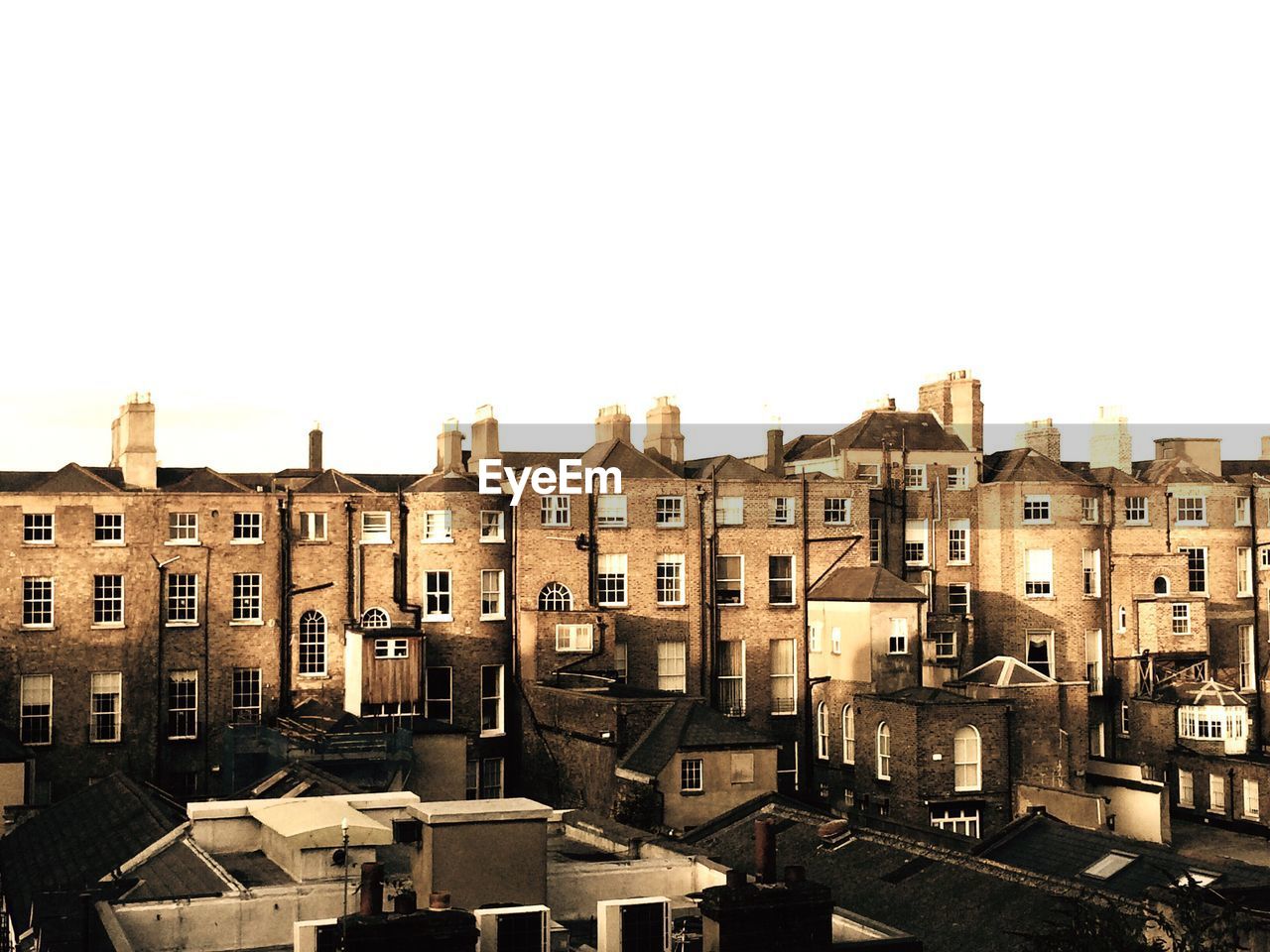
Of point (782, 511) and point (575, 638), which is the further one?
point (782, 511)

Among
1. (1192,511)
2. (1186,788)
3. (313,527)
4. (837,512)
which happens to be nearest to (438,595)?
(313,527)

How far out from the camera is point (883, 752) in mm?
52188

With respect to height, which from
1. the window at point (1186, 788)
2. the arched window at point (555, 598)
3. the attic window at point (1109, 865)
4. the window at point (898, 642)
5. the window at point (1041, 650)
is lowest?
the window at point (1186, 788)

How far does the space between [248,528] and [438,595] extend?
694 centimetres

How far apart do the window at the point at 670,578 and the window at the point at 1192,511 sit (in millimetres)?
21945

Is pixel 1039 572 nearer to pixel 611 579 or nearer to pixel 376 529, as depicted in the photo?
pixel 611 579

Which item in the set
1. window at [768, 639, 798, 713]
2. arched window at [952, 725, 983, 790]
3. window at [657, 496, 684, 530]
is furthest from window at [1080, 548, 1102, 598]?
window at [657, 496, 684, 530]

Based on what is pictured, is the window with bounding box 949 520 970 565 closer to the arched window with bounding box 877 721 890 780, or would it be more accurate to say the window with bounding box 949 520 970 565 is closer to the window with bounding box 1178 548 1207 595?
the window with bounding box 1178 548 1207 595

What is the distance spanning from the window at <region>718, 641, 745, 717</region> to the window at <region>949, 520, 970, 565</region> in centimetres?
1091

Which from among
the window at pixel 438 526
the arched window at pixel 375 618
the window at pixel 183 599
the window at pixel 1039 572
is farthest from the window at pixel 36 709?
the window at pixel 1039 572

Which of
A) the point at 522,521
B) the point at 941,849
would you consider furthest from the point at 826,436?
the point at 941,849

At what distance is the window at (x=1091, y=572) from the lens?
6397 cm

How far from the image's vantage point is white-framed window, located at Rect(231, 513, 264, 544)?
2191 inches

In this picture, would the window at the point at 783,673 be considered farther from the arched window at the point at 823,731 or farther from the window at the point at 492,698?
the window at the point at 492,698
